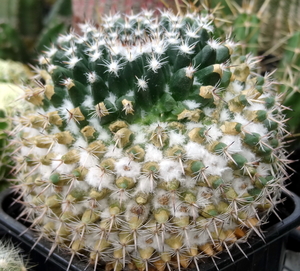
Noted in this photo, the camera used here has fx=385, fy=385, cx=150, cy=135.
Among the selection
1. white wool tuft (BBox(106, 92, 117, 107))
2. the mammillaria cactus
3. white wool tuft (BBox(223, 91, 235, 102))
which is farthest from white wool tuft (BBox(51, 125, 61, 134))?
white wool tuft (BBox(223, 91, 235, 102))

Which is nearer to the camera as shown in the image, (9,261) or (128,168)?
(128,168)

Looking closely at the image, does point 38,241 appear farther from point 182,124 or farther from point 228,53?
point 228,53

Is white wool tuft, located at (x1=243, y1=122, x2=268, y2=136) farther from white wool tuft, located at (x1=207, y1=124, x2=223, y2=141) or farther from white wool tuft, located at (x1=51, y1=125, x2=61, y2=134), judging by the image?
white wool tuft, located at (x1=51, y1=125, x2=61, y2=134)

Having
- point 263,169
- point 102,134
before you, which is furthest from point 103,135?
point 263,169

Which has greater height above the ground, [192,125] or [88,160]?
[192,125]

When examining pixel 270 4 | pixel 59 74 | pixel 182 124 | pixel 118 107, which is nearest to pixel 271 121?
pixel 182 124

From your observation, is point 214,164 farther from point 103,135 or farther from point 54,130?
point 54,130

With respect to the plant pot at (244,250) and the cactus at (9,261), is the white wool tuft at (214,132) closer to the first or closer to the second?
the plant pot at (244,250)

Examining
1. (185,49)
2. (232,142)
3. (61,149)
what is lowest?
(61,149)
